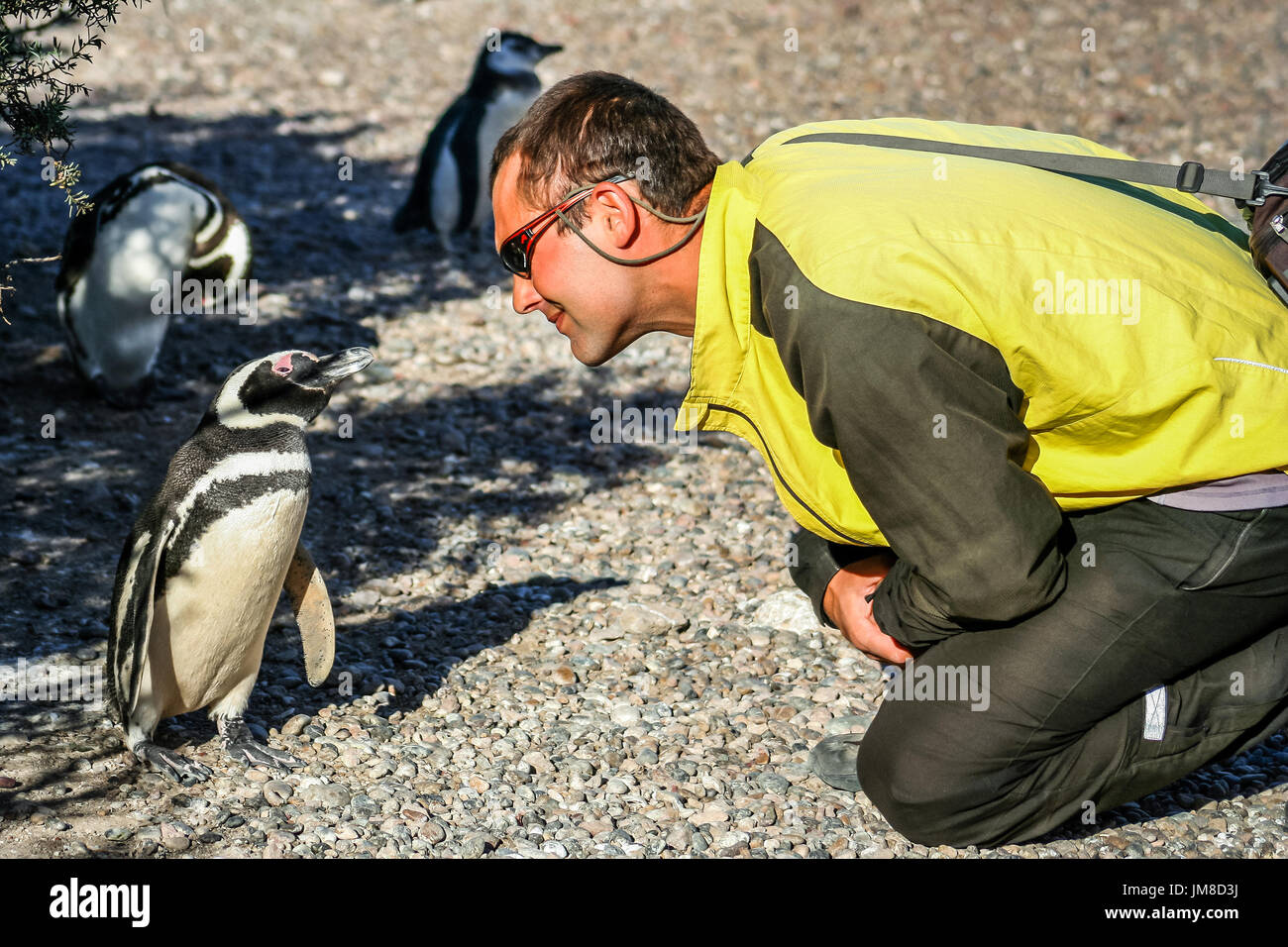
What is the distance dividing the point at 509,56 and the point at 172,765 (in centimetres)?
510

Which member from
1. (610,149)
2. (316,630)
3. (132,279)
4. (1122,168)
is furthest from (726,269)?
(132,279)

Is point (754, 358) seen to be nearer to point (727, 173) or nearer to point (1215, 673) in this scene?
point (727, 173)

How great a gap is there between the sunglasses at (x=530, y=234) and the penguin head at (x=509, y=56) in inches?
186

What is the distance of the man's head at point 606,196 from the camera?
7.25 feet

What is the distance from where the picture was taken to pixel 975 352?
199 centimetres

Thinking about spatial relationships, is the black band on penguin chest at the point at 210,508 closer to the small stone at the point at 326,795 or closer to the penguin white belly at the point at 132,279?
the small stone at the point at 326,795

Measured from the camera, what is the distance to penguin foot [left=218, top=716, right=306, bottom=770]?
8.32 feet

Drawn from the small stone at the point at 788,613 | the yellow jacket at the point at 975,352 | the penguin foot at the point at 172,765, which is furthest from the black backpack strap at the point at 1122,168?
the penguin foot at the point at 172,765

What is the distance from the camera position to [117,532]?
3.43 meters

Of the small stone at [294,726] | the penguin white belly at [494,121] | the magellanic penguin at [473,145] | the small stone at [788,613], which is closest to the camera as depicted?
the small stone at [294,726]

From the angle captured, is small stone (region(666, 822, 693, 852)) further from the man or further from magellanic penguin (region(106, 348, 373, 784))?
magellanic penguin (region(106, 348, 373, 784))

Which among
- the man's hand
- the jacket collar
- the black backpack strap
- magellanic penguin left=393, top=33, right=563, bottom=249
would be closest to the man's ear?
the jacket collar

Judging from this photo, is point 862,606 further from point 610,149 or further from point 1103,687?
point 610,149
